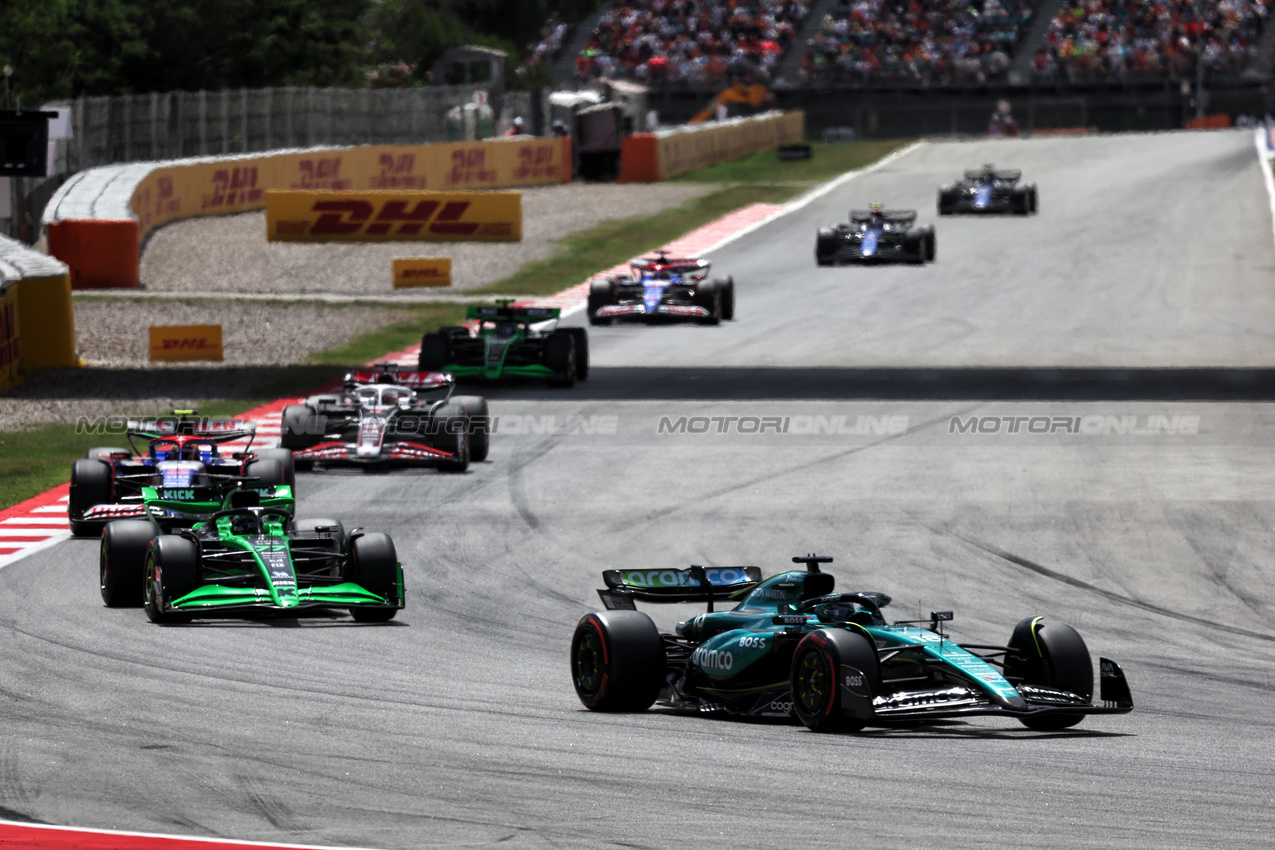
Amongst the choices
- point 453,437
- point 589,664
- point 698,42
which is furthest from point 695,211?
point 589,664

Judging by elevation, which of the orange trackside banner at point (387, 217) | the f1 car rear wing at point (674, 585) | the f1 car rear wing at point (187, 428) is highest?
the orange trackside banner at point (387, 217)

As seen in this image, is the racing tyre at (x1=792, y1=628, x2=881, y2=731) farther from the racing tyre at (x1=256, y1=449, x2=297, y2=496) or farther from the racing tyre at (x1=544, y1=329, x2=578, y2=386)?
the racing tyre at (x1=544, y1=329, x2=578, y2=386)

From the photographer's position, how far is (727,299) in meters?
34.7

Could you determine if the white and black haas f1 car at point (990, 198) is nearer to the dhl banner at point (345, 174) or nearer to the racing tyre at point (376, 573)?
the dhl banner at point (345, 174)

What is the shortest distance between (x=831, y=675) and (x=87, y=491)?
9429 millimetres

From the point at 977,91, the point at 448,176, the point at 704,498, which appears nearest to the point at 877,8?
the point at 977,91

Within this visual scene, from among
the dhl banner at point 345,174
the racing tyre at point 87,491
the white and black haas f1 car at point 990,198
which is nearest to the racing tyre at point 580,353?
the racing tyre at point 87,491

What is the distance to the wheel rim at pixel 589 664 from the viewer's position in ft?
36.1

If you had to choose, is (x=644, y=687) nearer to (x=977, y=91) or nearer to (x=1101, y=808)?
(x=1101, y=808)

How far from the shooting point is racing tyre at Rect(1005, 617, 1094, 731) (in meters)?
10.4

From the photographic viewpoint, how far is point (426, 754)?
9523 mm

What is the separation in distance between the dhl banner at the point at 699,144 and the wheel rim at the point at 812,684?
168 feet

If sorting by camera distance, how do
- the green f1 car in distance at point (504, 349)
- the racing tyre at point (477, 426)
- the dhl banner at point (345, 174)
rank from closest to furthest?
the racing tyre at point (477, 426), the green f1 car in distance at point (504, 349), the dhl banner at point (345, 174)

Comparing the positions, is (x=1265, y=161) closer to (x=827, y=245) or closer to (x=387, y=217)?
(x=827, y=245)
